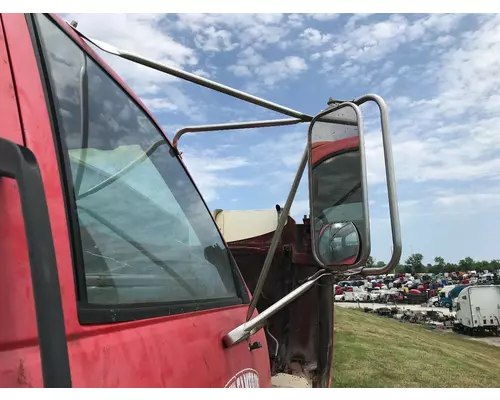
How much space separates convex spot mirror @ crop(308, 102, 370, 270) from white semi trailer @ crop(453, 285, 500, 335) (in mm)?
26123

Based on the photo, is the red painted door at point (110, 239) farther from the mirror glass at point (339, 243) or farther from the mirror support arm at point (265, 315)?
the mirror glass at point (339, 243)

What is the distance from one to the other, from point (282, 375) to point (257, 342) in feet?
5.24

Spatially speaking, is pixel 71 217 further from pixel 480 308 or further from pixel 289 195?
pixel 480 308

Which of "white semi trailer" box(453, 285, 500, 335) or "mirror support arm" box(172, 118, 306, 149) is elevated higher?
"mirror support arm" box(172, 118, 306, 149)

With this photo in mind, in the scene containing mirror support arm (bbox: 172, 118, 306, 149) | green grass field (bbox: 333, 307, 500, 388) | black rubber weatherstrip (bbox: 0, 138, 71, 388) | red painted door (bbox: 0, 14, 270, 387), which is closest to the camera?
black rubber weatherstrip (bbox: 0, 138, 71, 388)

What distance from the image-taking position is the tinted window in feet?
3.94

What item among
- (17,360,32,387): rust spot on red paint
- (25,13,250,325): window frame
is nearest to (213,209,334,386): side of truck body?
(25,13,250,325): window frame

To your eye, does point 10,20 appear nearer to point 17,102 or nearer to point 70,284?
point 17,102

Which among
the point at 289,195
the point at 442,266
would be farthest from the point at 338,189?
the point at 442,266

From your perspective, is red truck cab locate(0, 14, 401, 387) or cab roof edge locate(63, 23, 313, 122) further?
cab roof edge locate(63, 23, 313, 122)

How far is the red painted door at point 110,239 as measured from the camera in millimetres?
1022

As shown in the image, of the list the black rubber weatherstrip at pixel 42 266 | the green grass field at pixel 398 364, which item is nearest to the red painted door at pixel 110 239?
the black rubber weatherstrip at pixel 42 266

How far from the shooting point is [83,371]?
0.97 metres

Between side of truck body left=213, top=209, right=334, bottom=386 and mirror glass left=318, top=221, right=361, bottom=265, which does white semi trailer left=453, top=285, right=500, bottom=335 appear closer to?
side of truck body left=213, top=209, right=334, bottom=386
